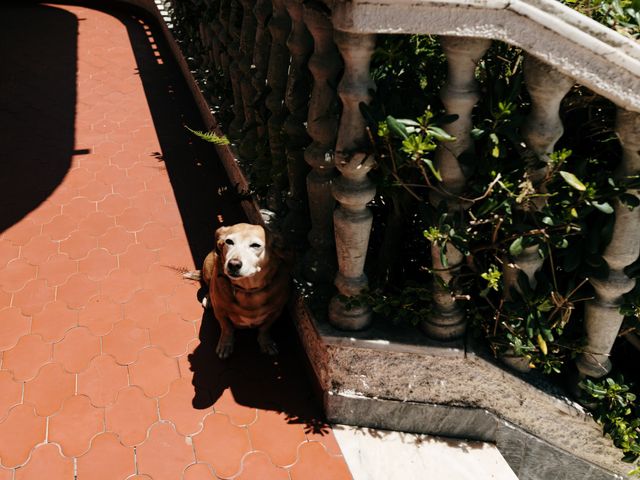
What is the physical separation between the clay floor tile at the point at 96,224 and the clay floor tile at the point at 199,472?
2.16m

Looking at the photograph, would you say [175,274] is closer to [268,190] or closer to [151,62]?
[268,190]

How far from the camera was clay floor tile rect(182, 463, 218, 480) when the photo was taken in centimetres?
270

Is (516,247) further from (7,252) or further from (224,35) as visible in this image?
(7,252)

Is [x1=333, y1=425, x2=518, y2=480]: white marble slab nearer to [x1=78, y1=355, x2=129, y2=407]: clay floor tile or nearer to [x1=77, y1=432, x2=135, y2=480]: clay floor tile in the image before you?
[x1=77, y1=432, x2=135, y2=480]: clay floor tile

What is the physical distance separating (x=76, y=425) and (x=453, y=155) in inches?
94.7

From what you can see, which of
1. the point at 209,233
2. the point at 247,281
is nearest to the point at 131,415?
the point at 247,281

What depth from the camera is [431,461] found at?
2869 mm

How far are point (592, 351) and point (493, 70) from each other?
4.62ft

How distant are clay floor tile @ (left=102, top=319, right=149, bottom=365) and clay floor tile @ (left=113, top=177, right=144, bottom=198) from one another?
1576 mm

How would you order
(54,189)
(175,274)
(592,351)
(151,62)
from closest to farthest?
(592,351) → (175,274) → (54,189) → (151,62)

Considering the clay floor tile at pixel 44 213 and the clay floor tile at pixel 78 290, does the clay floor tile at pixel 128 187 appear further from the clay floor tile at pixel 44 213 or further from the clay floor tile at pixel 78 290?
the clay floor tile at pixel 78 290

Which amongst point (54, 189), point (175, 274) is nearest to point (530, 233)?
point (175, 274)

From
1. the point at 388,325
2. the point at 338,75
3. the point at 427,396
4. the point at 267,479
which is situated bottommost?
the point at 267,479

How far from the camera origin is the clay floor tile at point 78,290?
358 cm
